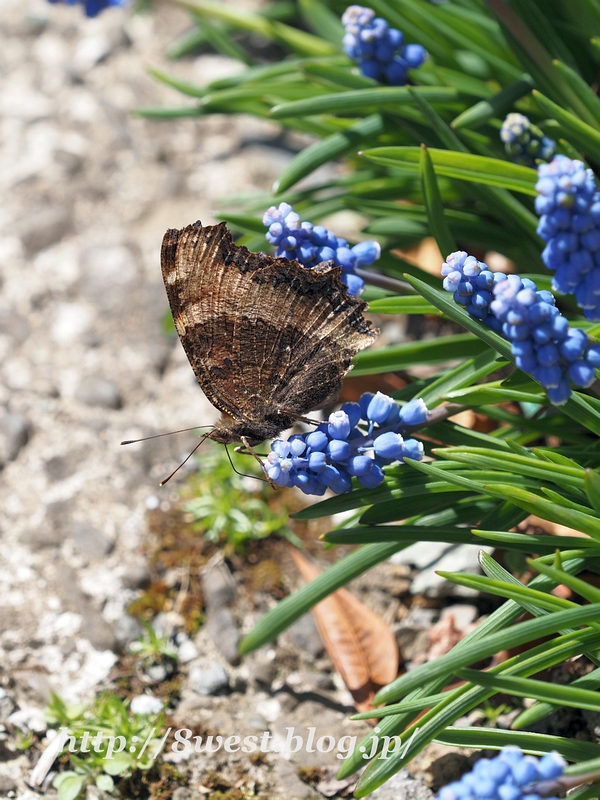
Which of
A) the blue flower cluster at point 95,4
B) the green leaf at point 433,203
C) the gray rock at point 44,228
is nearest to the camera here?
the green leaf at point 433,203

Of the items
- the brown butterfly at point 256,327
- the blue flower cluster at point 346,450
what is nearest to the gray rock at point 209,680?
the brown butterfly at point 256,327

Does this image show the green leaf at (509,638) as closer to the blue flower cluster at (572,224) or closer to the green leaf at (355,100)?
the blue flower cluster at (572,224)

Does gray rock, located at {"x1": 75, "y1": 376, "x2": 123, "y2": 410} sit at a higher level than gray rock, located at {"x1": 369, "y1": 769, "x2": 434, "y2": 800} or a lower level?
higher

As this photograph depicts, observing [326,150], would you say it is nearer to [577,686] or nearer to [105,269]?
[105,269]

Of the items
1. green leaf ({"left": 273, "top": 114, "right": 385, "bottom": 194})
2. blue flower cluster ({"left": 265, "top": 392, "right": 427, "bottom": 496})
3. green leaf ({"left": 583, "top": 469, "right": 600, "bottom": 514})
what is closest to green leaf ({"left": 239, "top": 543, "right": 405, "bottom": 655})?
blue flower cluster ({"left": 265, "top": 392, "right": 427, "bottom": 496})

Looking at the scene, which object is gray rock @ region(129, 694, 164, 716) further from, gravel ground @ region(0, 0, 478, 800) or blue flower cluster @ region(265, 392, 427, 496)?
blue flower cluster @ region(265, 392, 427, 496)

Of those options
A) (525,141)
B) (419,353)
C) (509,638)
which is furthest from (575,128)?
(509,638)
